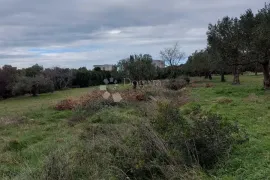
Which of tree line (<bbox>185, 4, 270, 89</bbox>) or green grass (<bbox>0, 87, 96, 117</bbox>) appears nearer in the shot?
tree line (<bbox>185, 4, 270, 89</bbox>)

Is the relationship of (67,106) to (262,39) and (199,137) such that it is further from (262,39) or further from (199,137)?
(199,137)

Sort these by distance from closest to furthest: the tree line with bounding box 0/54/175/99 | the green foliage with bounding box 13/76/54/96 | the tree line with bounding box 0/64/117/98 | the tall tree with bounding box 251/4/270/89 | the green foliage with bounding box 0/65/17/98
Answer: the tall tree with bounding box 251/4/270/89, the tree line with bounding box 0/54/175/99, the green foliage with bounding box 13/76/54/96, the tree line with bounding box 0/64/117/98, the green foliage with bounding box 0/65/17/98

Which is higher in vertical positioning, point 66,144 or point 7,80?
point 7,80

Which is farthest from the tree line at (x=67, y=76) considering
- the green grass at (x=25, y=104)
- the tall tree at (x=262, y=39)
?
the tall tree at (x=262, y=39)

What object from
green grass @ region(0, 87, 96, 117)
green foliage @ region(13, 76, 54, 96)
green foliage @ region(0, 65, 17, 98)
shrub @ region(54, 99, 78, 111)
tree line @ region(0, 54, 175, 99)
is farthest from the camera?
green foliage @ region(0, 65, 17, 98)

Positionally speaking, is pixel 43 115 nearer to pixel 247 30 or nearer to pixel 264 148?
pixel 247 30

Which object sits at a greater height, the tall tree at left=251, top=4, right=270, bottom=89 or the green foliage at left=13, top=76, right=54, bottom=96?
the tall tree at left=251, top=4, right=270, bottom=89

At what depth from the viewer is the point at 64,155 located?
8328 mm

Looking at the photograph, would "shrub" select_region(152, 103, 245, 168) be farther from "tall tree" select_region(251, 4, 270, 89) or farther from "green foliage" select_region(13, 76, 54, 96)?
"green foliage" select_region(13, 76, 54, 96)

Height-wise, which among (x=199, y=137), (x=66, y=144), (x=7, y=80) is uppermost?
(x=7, y=80)

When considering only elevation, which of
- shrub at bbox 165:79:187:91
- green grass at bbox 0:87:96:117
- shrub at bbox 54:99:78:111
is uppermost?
shrub at bbox 165:79:187:91

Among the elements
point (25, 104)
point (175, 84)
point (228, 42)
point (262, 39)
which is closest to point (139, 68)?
point (175, 84)

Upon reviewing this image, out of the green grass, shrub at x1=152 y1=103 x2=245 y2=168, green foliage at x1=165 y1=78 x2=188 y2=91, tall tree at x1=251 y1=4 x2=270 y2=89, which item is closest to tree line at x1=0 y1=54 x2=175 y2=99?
green foliage at x1=165 y1=78 x2=188 y2=91

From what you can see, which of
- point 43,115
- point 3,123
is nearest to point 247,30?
point 43,115
